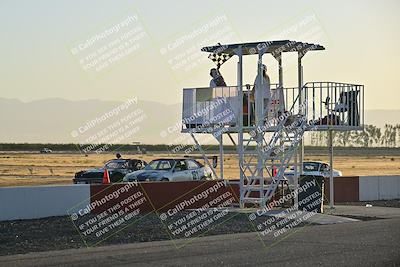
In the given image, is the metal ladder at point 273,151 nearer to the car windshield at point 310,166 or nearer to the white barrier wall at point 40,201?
the white barrier wall at point 40,201

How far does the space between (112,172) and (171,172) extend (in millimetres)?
5236

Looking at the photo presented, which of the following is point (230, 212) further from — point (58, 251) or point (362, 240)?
point (58, 251)

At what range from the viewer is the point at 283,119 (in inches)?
874

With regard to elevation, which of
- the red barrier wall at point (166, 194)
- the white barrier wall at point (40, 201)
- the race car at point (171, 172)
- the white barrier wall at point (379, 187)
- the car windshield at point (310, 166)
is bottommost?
the car windshield at point (310, 166)

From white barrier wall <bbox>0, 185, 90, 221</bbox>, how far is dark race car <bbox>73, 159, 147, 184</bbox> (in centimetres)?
1283

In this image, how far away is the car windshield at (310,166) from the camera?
3430cm

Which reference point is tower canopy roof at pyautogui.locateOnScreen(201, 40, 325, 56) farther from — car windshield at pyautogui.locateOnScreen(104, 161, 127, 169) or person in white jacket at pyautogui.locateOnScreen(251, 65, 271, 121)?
car windshield at pyautogui.locateOnScreen(104, 161, 127, 169)

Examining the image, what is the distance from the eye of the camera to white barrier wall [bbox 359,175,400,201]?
27266mm

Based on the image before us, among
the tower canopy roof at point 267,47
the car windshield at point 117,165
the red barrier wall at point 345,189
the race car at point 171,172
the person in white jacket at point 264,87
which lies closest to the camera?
the tower canopy roof at point 267,47

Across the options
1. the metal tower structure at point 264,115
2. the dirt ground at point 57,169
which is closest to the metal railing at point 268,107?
the metal tower structure at point 264,115

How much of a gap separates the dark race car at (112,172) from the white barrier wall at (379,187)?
1002cm

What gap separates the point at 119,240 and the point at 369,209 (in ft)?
32.3

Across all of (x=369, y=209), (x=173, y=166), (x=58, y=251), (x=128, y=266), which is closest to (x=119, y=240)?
(x=58, y=251)

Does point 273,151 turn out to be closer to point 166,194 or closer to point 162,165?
point 166,194
